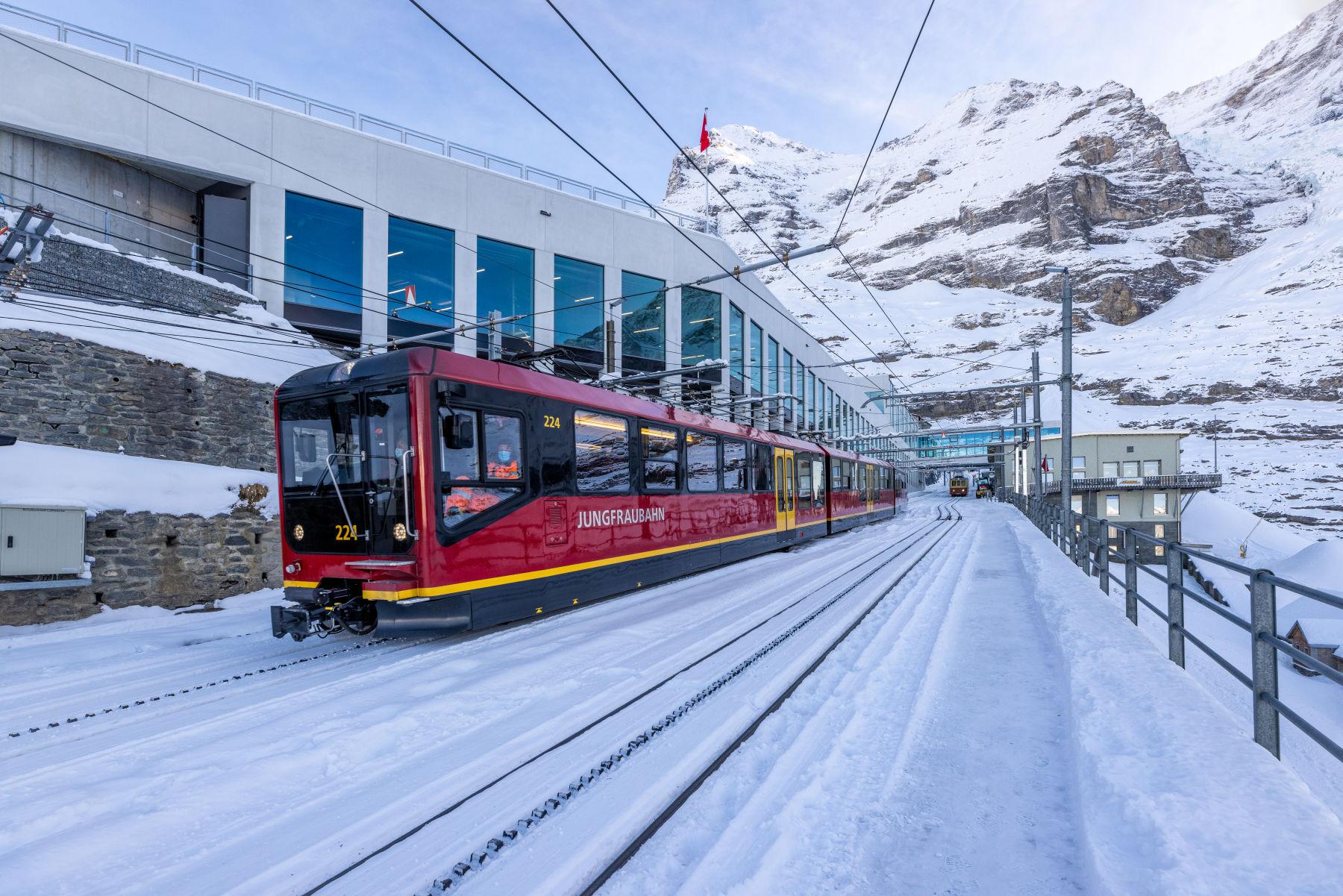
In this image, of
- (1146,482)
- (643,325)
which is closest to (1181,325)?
(1146,482)

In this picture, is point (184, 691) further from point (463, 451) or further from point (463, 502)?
point (463, 451)

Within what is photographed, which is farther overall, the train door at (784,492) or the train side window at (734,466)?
the train door at (784,492)

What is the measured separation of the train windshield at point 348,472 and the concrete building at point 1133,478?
53.5 m

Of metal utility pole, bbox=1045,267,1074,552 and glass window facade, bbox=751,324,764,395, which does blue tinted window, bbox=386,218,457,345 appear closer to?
glass window facade, bbox=751,324,764,395

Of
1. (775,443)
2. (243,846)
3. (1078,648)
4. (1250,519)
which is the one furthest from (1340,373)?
(243,846)

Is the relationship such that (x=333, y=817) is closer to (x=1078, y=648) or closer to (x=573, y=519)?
(x=573, y=519)

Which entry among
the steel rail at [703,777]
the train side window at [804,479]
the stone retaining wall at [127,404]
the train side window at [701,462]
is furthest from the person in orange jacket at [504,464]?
the train side window at [804,479]

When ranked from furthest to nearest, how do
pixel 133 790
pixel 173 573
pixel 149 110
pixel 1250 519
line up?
pixel 1250 519 < pixel 149 110 < pixel 173 573 < pixel 133 790

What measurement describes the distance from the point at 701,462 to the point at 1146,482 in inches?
2168

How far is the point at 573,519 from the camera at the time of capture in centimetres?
863

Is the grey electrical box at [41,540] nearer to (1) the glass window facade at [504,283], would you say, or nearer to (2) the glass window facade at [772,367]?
(1) the glass window facade at [504,283]

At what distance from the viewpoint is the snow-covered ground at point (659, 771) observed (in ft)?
9.36

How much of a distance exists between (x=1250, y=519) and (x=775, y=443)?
57.6 meters

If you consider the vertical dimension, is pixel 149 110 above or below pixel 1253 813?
above
